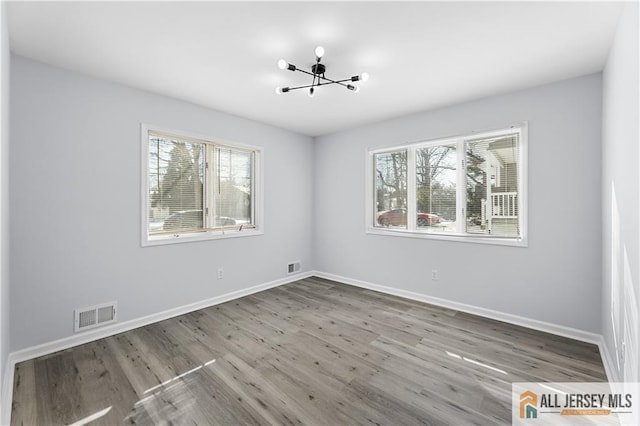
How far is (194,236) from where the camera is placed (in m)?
3.69

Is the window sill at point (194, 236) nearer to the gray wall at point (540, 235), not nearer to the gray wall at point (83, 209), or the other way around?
the gray wall at point (83, 209)

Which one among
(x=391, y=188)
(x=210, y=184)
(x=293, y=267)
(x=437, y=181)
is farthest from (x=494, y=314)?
(x=210, y=184)

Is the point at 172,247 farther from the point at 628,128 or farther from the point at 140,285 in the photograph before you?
the point at 628,128

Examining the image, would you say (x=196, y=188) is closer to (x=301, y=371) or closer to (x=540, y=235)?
(x=301, y=371)

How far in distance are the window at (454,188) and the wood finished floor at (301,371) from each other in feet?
3.75

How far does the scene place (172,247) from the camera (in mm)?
3488

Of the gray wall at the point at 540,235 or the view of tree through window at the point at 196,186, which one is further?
the view of tree through window at the point at 196,186

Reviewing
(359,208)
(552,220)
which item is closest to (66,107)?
(359,208)

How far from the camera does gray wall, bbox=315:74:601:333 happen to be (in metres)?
2.82

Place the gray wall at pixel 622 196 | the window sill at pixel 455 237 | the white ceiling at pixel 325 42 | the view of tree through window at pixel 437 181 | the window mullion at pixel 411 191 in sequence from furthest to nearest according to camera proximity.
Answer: the window mullion at pixel 411 191 → the view of tree through window at pixel 437 181 → the window sill at pixel 455 237 → the white ceiling at pixel 325 42 → the gray wall at pixel 622 196

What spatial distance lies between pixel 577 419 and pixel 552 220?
1904 mm

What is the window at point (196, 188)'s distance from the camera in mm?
3387

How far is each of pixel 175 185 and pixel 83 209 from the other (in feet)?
3.27
